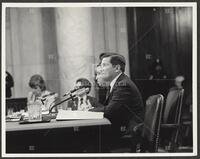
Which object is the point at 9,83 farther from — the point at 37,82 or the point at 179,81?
the point at 179,81

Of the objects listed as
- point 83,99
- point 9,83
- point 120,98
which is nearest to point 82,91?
point 83,99

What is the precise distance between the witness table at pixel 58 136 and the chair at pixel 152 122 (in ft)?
0.42

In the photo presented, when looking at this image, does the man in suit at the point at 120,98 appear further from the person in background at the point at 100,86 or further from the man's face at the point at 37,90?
the man's face at the point at 37,90

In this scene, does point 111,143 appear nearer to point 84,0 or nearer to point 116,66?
point 116,66

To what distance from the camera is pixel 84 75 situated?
3.01 feet

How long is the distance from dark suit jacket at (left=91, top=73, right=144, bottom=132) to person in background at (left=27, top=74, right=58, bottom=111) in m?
0.16

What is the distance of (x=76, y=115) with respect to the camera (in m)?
0.91

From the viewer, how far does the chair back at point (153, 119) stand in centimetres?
92

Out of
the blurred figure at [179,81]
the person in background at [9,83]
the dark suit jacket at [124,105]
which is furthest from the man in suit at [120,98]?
the person in background at [9,83]

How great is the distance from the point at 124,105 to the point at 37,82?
0.31 meters

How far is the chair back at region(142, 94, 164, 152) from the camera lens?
0.92m

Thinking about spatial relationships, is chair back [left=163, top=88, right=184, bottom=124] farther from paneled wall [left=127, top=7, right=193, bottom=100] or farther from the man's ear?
the man's ear

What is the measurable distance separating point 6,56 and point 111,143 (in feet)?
1.53

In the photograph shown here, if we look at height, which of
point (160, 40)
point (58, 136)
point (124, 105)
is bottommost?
point (58, 136)
